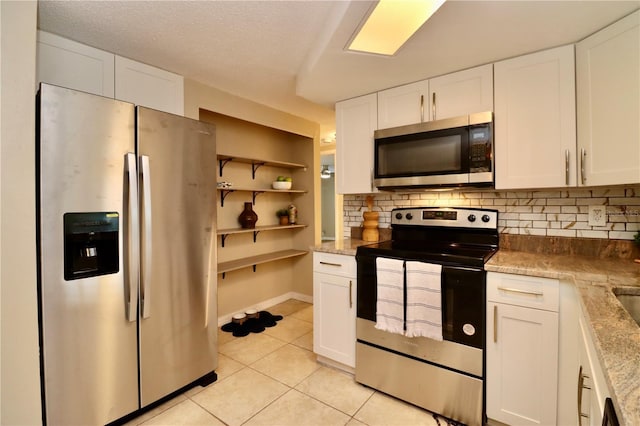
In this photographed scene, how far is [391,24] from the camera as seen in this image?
4.09 feet

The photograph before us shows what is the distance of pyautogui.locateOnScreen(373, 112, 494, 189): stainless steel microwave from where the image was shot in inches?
71.6

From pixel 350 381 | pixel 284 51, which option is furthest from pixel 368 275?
pixel 284 51

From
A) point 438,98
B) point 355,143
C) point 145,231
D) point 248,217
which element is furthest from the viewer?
point 248,217

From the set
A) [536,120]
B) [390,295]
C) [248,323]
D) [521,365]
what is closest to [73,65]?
[390,295]

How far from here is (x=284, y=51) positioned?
198cm

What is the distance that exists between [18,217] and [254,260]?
2.17 meters

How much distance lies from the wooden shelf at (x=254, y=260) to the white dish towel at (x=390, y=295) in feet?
5.18

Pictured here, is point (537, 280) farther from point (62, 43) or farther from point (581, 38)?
point (62, 43)

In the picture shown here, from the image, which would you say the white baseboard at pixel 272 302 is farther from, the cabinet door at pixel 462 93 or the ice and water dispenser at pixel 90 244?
the cabinet door at pixel 462 93

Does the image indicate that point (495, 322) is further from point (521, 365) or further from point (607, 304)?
point (607, 304)

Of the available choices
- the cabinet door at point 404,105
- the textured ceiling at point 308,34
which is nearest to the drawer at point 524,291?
the cabinet door at point 404,105

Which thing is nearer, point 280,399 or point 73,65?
point 73,65

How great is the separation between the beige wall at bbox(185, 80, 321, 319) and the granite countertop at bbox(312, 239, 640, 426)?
62.8 inches

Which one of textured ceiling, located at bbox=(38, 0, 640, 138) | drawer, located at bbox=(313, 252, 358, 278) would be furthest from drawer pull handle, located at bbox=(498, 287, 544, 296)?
textured ceiling, located at bbox=(38, 0, 640, 138)
